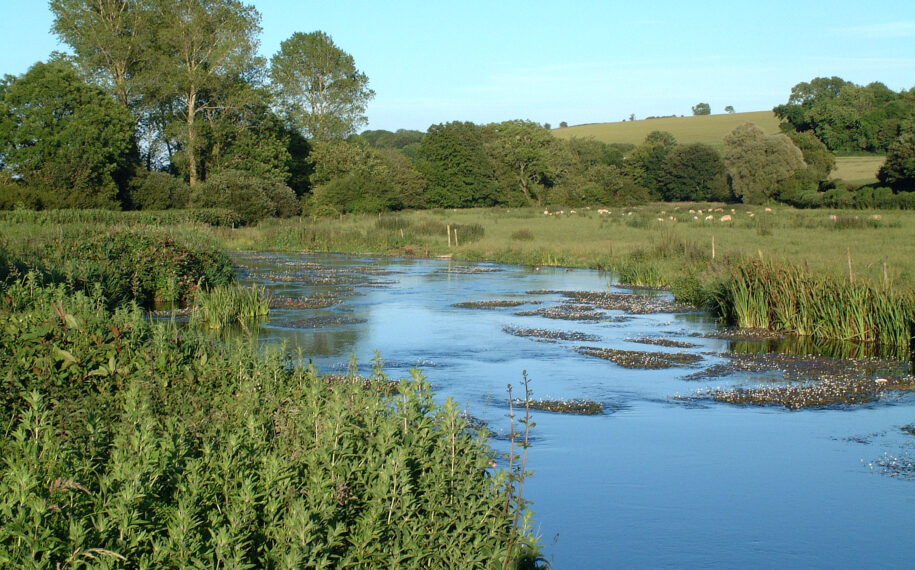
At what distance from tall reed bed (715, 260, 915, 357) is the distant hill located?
91.6m

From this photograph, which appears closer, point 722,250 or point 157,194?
point 722,250

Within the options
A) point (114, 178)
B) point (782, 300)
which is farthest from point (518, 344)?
point (114, 178)

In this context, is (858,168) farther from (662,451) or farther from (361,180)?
(662,451)

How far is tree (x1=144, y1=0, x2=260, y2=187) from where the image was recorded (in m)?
55.7

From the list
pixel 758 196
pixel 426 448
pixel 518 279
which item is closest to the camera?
pixel 426 448

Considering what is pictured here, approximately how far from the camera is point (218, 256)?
2339 centimetres

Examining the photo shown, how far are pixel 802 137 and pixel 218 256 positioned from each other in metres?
71.0

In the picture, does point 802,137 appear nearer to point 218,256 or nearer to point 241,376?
point 218,256

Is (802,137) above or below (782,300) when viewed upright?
above

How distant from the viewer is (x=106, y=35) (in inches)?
2140

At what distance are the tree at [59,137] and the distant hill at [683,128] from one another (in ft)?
249

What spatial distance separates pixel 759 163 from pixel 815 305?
199 feet

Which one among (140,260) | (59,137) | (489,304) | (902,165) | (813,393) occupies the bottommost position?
(813,393)

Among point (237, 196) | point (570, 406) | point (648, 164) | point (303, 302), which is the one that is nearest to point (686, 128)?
point (648, 164)
